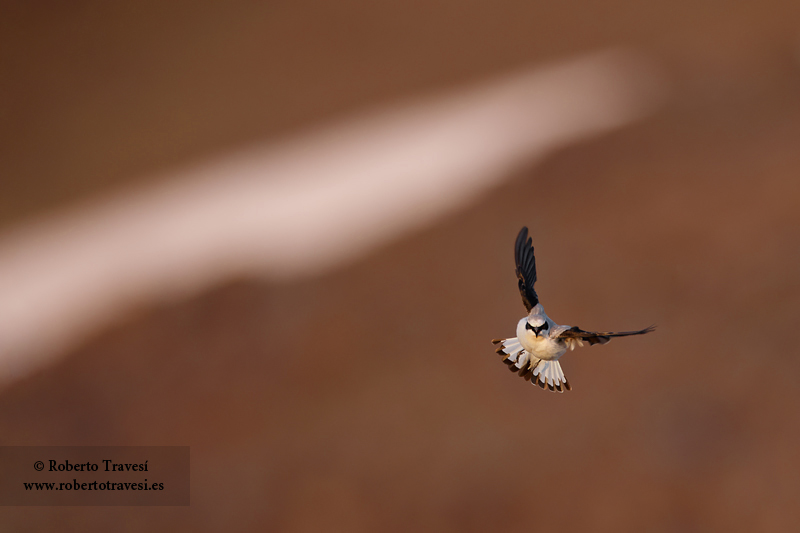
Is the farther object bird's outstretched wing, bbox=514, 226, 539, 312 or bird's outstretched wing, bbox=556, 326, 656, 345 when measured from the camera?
bird's outstretched wing, bbox=514, 226, 539, 312

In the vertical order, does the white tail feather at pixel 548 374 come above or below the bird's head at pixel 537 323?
below

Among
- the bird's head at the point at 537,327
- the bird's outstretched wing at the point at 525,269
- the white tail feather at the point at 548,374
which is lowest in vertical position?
the white tail feather at the point at 548,374

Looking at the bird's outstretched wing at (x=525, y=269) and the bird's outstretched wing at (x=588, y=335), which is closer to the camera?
the bird's outstretched wing at (x=588, y=335)

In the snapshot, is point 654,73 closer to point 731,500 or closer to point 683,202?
point 683,202

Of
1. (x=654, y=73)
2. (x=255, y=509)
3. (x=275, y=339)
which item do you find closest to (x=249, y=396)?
(x=275, y=339)

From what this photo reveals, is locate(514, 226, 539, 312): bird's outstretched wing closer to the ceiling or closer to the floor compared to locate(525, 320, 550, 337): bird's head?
closer to the ceiling

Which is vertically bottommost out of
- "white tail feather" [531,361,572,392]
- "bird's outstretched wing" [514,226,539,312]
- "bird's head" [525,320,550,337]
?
"white tail feather" [531,361,572,392]

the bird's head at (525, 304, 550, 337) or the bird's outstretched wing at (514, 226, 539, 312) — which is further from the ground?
the bird's outstretched wing at (514, 226, 539, 312)
